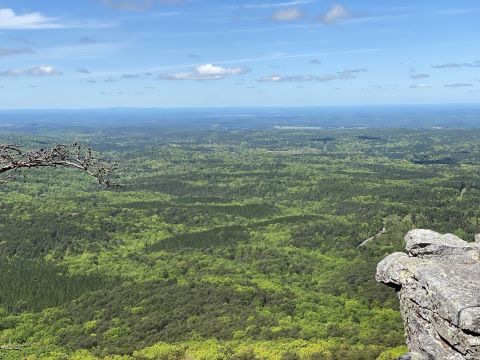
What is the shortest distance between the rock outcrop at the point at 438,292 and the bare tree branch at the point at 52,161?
1392 centimetres

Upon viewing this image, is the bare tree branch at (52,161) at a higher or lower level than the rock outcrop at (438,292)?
higher

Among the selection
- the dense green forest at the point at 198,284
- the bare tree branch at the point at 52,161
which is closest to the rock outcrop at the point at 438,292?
the bare tree branch at the point at 52,161

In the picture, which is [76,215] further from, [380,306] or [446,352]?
[446,352]

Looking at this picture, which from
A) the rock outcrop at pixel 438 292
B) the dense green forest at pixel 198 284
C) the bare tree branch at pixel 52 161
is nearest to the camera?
the bare tree branch at pixel 52 161

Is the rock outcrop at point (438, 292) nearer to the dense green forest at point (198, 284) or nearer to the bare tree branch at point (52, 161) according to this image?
the bare tree branch at point (52, 161)

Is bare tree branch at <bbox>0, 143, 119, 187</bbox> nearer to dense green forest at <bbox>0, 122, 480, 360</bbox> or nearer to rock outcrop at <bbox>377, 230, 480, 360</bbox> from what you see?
rock outcrop at <bbox>377, 230, 480, 360</bbox>

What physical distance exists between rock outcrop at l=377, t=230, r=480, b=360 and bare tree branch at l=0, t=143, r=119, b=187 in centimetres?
1392

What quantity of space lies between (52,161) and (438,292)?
632 inches

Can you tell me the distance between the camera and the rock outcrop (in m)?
19.2

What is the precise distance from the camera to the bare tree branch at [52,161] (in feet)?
48.8

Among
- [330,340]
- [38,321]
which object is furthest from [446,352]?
[38,321]

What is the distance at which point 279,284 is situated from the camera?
396ft

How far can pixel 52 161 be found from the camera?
1505cm

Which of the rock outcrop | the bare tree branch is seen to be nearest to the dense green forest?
the rock outcrop
